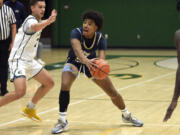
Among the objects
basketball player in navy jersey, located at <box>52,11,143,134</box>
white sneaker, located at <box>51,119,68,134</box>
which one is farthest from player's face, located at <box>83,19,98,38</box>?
white sneaker, located at <box>51,119,68,134</box>

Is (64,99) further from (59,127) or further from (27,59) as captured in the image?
(27,59)

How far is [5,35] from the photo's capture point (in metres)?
8.22

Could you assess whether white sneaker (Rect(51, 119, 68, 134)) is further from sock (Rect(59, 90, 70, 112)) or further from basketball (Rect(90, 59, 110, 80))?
basketball (Rect(90, 59, 110, 80))

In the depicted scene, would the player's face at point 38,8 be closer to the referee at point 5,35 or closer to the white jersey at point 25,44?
the white jersey at point 25,44

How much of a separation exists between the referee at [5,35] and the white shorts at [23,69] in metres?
2.28

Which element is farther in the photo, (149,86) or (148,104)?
(149,86)

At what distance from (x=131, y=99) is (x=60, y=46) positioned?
16.2 meters

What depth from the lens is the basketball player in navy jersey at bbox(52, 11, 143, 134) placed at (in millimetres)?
5371

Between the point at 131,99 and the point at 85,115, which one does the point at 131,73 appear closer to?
the point at 131,99

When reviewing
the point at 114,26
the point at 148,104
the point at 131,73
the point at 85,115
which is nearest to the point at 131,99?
the point at 148,104

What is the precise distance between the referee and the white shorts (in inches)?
89.8

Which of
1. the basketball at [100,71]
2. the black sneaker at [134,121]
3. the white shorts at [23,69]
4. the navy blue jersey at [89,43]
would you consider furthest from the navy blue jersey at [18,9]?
the basketball at [100,71]

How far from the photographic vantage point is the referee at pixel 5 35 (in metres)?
8.02

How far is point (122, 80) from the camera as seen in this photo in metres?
10.7
